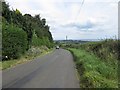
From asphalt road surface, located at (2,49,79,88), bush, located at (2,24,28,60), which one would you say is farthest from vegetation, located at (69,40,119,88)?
bush, located at (2,24,28,60)

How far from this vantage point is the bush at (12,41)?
30234mm

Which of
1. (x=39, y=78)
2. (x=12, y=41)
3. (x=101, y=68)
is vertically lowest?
(x=39, y=78)

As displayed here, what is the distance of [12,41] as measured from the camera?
105 ft

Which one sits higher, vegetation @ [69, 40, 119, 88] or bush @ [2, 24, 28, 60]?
bush @ [2, 24, 28, 60]

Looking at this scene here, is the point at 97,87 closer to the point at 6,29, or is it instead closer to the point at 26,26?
the point at 6,29

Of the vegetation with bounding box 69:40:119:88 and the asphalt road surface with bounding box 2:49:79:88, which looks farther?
the asphalt road surface with bounding box 2:49:79:88

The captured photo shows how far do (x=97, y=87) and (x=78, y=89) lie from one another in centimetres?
139

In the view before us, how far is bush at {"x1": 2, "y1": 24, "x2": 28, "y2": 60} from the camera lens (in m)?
30.2

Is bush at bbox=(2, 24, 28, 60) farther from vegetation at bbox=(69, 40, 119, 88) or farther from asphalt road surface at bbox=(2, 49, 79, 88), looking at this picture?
asphalt road surface at bbox=(2, 49, 79, 88)

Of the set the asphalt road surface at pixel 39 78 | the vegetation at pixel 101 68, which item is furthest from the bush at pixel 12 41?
the asphalt road surface at pixel 39 78

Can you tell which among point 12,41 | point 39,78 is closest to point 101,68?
point 39,78

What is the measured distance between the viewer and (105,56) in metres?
28.9

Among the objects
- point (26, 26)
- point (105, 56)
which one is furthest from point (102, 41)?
point (26, 26)

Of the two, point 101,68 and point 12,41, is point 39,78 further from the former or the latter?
point 12,41
